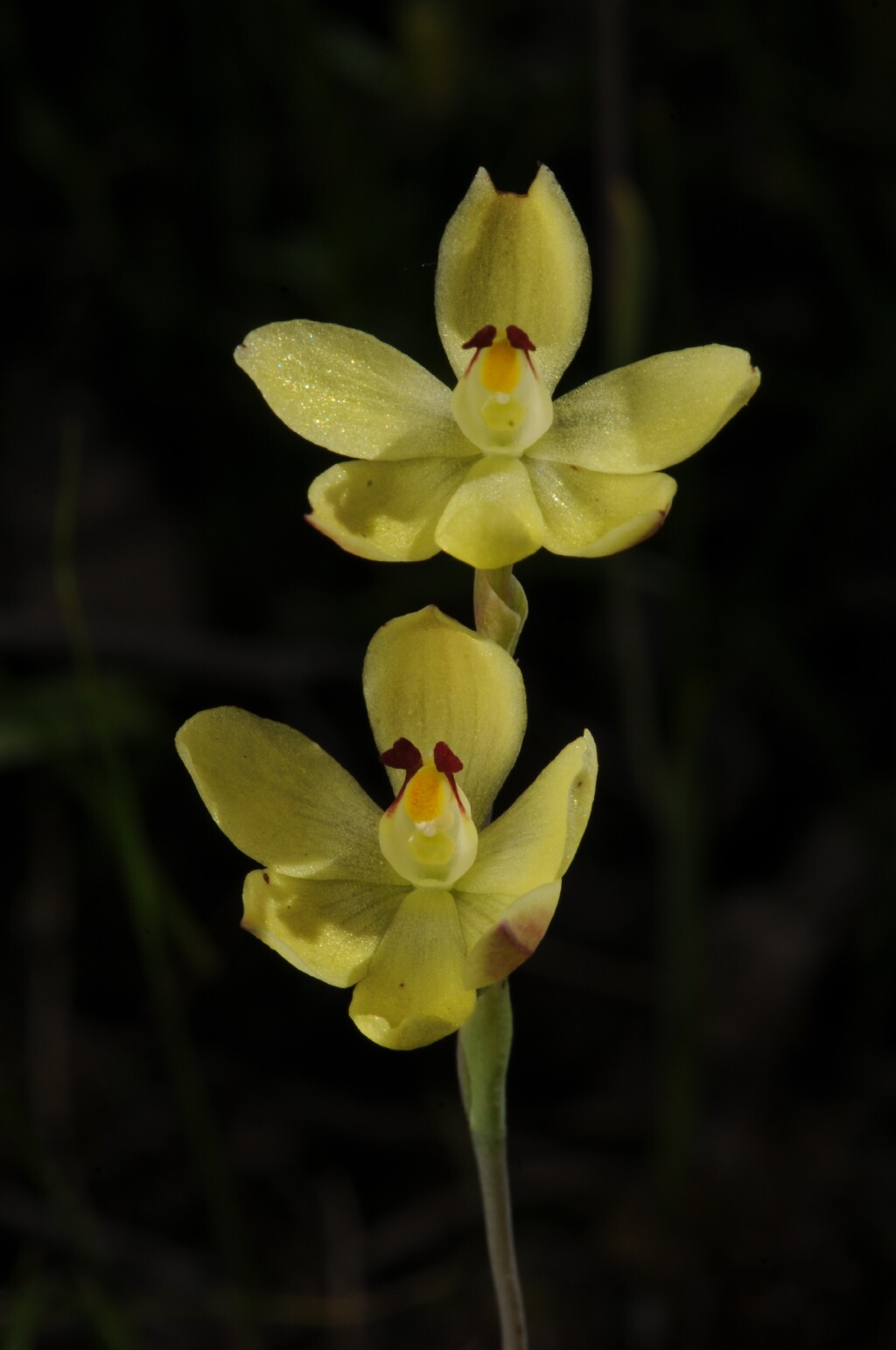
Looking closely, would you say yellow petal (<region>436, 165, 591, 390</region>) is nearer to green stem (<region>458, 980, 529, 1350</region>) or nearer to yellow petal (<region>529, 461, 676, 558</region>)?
yellow petal (<region>529, 461, 676, 558</region>)

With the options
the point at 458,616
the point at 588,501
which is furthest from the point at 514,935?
the point at 458,616

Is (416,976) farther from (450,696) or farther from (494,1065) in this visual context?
(450,696)

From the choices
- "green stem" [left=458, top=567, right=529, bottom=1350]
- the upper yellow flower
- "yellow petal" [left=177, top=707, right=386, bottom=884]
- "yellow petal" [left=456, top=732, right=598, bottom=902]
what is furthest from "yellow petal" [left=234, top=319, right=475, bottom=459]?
"yellow petal" [left=456, top=732, right=598, bottom=902]

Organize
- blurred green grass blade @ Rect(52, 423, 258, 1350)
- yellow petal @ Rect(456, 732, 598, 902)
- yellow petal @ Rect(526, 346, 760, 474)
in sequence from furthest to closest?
blurred green grass blade @ Rect(52, 423, 258, 1350) → yellow petal @ Rect(526, 346, 760, 474) → yellow petal @ Rect(456, 732, 598, 902)

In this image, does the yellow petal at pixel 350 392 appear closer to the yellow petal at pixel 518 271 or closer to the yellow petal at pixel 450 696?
the yellow petal at pixel 518 271

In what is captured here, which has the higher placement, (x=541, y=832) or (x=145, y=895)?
(x=145, y=895)

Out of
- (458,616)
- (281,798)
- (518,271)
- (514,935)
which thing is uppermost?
(458,616)

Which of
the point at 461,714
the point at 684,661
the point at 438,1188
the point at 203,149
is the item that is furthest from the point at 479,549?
the point at 203,149
